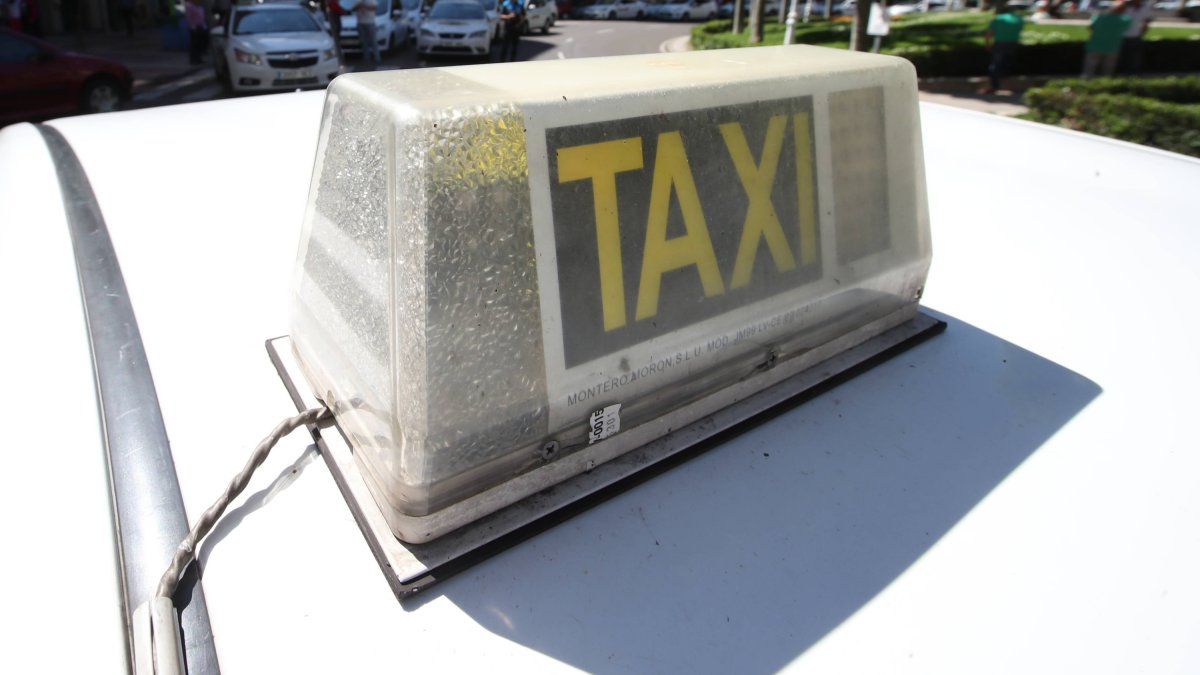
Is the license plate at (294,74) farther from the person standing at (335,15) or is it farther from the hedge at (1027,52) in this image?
the hedge at (1027,52)

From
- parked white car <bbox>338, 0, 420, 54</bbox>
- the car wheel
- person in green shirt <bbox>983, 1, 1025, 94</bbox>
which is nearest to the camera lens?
the car wheel

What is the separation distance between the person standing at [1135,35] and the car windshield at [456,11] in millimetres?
13576

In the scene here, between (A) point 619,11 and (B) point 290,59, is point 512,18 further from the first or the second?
(A) point 619,11

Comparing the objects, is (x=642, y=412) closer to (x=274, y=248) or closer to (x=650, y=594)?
(x=650, y=594)

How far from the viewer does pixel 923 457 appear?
4.92 ft

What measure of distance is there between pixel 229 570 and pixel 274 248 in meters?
1.21

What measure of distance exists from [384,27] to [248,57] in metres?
6.57

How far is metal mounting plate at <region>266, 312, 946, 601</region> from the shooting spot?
3.90 feet

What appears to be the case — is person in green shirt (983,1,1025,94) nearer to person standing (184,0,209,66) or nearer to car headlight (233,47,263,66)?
car headlight (233,47,263,66)

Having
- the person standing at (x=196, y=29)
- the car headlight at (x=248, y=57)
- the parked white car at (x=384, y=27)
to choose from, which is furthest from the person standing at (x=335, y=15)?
the car headlight at (x=248, y=57)

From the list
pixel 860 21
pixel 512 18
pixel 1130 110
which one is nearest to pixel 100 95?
pixel 512 18

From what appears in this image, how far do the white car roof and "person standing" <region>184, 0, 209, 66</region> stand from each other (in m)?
18.4

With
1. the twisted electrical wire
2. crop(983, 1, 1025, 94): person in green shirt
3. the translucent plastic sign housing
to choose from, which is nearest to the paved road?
crop(983, 1, 1025, 94): person in green shirt

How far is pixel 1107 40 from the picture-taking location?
1384 centimetres
